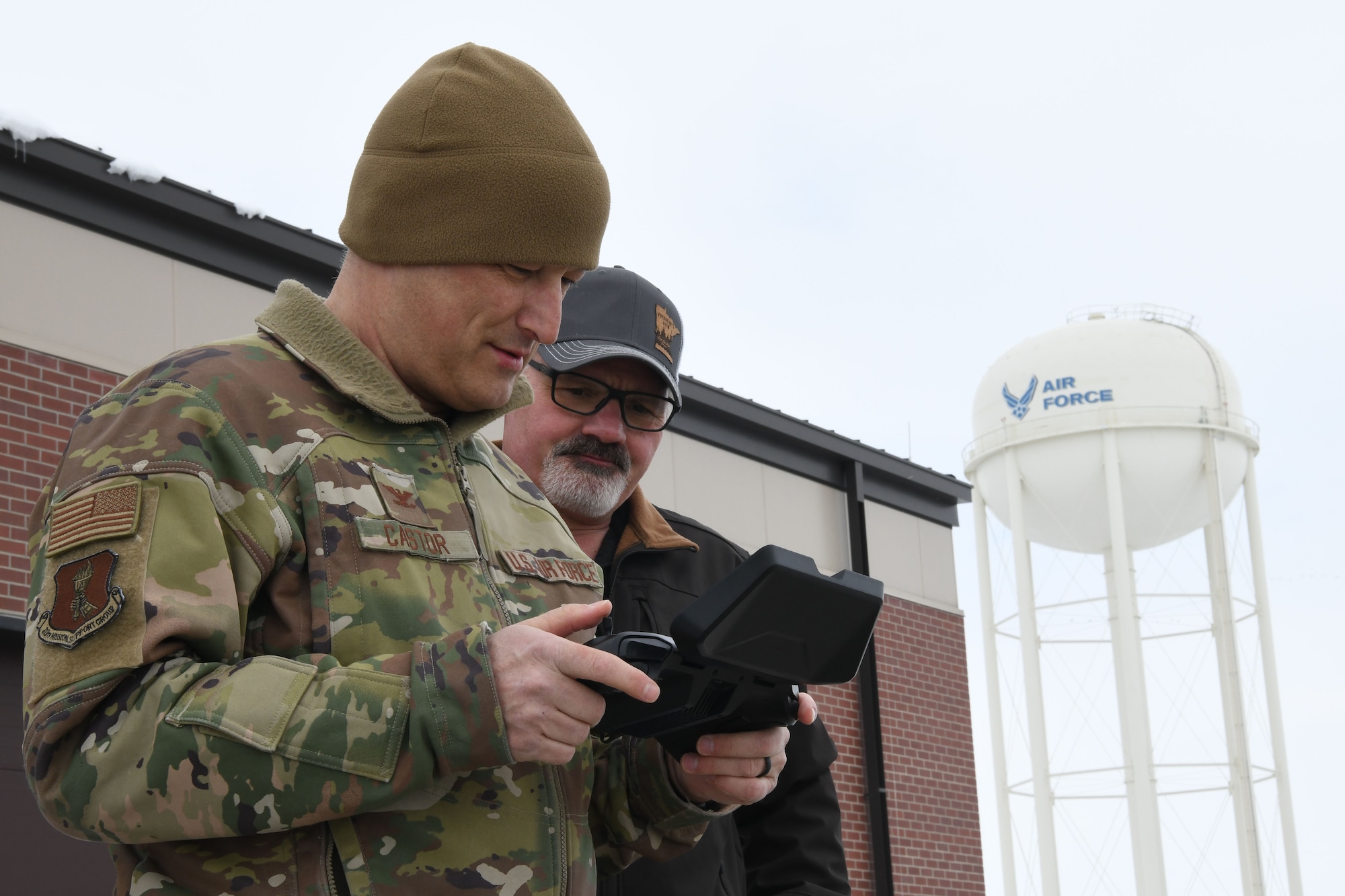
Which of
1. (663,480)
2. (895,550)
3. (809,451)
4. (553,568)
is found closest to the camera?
(553,568)

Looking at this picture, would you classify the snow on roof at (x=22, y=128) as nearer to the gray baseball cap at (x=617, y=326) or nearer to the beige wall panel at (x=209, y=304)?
the beige wall panel at (x=209, y=304)

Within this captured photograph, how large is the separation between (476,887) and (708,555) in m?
1.70

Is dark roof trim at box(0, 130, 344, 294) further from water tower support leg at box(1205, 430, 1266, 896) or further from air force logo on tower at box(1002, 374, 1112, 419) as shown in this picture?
water tower support leg at box(1205, 430, 1266, 896)

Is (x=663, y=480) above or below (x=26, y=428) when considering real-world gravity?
above

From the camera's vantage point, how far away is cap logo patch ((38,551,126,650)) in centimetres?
151

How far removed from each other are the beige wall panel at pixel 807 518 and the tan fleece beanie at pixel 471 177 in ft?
34.0

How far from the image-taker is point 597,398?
3348 mm

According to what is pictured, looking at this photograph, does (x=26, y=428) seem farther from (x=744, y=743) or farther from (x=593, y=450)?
(x=744, y=743)

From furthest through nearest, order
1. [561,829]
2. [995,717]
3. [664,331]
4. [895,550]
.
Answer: [995,717] → [895,550] → [664,331] → [561,829]

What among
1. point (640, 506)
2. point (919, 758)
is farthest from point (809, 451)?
point (640, 506)

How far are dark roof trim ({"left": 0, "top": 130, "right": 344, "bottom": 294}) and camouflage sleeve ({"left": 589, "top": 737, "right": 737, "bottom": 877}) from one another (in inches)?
255

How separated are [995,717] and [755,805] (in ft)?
58.0

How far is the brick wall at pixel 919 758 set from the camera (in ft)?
42.4

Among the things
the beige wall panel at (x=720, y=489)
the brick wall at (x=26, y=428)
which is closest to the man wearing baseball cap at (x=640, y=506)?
the brick wall at (x=26, y=428)
